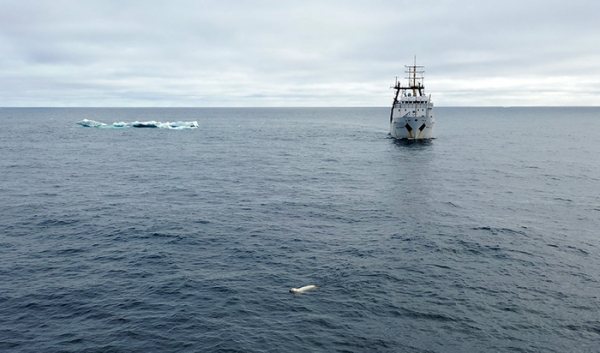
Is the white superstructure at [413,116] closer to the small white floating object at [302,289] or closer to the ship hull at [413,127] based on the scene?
the ship hull at [413,127]

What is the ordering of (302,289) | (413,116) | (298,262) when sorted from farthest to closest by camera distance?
(413,116), (298,262), (302,289)

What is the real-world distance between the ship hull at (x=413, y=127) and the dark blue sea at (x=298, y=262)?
54.4m

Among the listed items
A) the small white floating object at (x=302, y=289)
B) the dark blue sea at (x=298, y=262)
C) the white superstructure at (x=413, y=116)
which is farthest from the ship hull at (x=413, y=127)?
the small white floating object at (x=302, y=289)

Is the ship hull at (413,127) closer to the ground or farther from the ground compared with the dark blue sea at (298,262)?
farther from the ground

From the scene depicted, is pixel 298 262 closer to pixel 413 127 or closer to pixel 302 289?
pixel 302 289

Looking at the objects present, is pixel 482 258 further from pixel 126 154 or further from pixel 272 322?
pixel 126 154

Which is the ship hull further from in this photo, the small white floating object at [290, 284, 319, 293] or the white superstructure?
the small white floating object at [290, 284, 319, 293]

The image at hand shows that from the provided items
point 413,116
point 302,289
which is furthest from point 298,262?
point 413,116

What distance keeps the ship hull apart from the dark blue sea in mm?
54412

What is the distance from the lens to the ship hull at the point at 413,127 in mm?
132125

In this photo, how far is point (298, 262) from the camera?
3981cm

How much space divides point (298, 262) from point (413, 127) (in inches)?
4046

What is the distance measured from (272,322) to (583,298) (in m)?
23.8

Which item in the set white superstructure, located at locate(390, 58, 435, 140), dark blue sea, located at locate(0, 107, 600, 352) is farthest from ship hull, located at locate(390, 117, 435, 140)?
dark blue sea, located at locate(0, 107, 600, 352)
